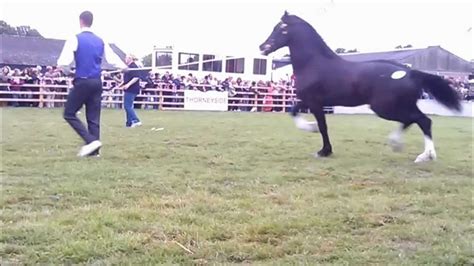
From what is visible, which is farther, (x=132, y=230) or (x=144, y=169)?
(x=144, y=169)

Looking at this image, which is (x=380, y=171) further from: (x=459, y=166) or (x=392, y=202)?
(x=392, y=202)

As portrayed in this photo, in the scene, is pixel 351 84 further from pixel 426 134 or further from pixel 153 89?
pixel 153 89

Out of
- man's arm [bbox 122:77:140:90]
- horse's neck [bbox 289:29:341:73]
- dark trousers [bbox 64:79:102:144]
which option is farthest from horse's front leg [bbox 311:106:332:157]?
man's arm [bbox 122:77:140:90]

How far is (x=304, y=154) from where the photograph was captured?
31.0ft

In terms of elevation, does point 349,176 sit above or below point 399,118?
below

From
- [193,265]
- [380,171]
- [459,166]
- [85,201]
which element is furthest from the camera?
[459,166]

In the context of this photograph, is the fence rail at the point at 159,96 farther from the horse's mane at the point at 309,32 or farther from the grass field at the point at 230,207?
the grass field at the point at 230,207

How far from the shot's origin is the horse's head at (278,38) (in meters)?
9.16

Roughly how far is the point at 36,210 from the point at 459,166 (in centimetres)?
563

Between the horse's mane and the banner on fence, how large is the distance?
18.2m

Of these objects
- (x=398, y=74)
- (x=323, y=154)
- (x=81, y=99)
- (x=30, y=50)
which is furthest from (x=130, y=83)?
(x=30, y=50)

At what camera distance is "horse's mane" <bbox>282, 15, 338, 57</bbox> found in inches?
358

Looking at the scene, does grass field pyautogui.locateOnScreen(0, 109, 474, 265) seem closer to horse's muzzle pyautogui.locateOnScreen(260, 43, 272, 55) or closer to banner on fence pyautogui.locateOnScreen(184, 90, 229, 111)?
horse's muzzle pyautogui.locateOnScreen(260, 43, 272, 55)

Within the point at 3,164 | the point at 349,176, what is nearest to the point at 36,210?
the point at 3,164
